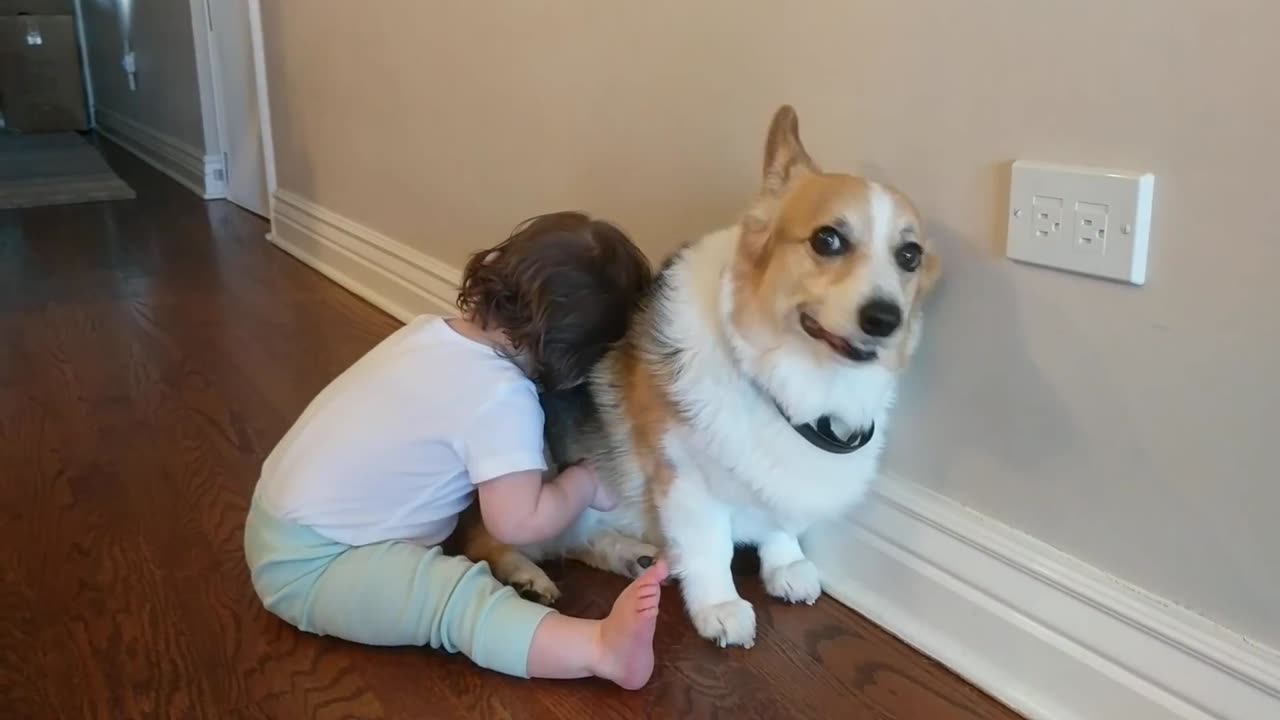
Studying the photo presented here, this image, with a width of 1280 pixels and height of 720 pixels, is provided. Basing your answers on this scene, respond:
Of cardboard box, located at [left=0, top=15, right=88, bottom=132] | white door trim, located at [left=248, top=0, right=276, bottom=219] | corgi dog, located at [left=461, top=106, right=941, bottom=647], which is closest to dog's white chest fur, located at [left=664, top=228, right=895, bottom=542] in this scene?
corgi dog, located at [left=461, top=106, right=941, bottom=647]

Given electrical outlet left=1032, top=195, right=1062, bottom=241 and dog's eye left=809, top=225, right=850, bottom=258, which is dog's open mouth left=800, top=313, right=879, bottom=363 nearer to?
dog's eye left=809, top=225, right=850, bottom=258

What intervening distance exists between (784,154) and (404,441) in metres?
0.55

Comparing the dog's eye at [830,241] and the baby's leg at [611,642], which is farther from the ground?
the dog's eye at [830,241]

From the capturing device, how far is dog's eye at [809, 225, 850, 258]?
3.65 ft

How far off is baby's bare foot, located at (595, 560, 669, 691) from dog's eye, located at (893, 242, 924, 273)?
40 centimetres

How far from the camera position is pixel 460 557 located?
1286mm

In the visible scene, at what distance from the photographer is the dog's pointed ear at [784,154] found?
1.22 m

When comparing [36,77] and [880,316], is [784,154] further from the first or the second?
[36,77]

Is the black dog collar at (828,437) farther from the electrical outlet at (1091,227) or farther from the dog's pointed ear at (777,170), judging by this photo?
the electrical outlet at (1091,227)

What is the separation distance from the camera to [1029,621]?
118 centimetres

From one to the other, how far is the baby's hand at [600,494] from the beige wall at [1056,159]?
358mm

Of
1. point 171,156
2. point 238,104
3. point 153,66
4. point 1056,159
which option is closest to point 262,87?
point 238,104

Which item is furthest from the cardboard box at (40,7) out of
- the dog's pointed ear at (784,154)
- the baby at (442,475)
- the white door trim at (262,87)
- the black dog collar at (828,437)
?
the black dog collar at (828,437)

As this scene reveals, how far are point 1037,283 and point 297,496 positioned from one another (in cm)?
85
